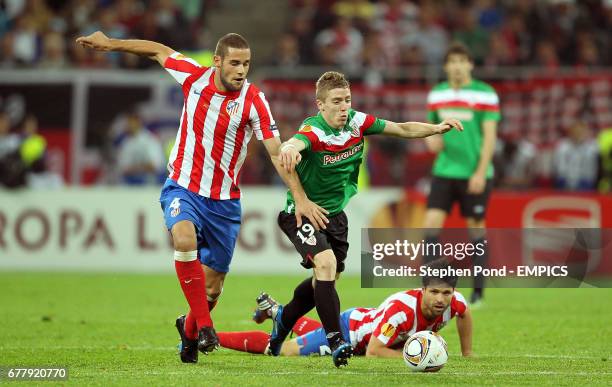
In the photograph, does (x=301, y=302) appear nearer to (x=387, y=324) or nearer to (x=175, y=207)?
(x=387, y=324)

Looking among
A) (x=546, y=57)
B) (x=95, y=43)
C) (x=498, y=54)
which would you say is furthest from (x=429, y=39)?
(x=95, y=43)

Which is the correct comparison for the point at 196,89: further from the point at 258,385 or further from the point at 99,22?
the point at 99,22

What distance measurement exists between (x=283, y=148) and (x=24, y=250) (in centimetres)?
1068

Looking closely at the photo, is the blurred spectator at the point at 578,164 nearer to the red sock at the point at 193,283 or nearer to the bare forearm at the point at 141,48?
the bare forearm at the point at 141,48

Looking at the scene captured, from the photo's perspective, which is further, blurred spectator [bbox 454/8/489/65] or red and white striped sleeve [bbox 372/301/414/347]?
blurred spectator [bbox 454/8/489/65]

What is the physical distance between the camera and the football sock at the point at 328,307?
308 inches

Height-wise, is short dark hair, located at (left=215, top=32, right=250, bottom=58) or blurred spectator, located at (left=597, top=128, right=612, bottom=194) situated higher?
short dark hair, located at (left=215, top=32, right=250, bottom=58)

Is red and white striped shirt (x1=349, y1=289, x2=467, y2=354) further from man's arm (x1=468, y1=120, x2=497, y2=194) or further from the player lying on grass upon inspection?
man's arm (x1=468, y1=120, x2=497, y2=194)

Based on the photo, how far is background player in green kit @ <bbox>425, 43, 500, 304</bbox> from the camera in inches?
486

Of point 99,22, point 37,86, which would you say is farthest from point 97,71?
point 99,22

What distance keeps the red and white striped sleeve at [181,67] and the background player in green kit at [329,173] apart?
0.96 meters

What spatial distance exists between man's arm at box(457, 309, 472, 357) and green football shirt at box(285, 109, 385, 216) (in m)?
1.26

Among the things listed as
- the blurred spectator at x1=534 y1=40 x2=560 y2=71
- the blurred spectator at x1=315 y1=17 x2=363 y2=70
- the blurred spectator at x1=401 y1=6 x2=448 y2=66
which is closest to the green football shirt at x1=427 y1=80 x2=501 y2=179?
the blurred spectator at x1=534 y1=40 x2=560 y2=71

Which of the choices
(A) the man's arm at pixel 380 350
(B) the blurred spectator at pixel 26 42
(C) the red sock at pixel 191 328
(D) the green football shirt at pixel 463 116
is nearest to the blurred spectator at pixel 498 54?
(D) the green football shirt at pixel 463 116
